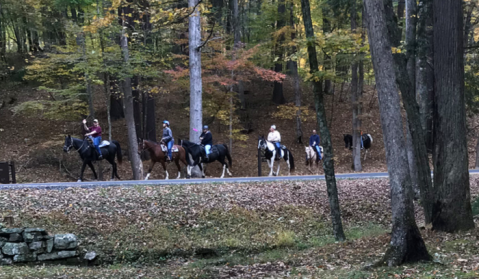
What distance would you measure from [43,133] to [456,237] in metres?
25.5

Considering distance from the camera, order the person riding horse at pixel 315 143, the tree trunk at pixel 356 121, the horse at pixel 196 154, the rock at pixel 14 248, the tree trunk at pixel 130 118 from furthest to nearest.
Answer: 1. the tree trunk at pixel 356 121
2. the person riding horse at pixel 315 143
3. the horse at pixel 196 154
4. the tree trunk at pixel 130 118
5. the rock at pixel 14 248

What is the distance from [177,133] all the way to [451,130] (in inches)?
851

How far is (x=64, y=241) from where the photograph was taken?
10219 mm

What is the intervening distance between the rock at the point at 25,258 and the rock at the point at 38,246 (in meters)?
0.12

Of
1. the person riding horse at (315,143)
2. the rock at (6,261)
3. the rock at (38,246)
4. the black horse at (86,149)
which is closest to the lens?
the rock at (6,261)

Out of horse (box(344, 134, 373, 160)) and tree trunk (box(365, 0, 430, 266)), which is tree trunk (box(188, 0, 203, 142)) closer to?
horse (box(344, 134, 373, 160))

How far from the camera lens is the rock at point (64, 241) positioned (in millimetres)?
10180

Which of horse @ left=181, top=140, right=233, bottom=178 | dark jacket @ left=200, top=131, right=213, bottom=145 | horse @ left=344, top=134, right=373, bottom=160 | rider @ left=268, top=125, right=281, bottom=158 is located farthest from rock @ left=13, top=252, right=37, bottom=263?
horse @ left=344, top=134, right=373, bottom=160

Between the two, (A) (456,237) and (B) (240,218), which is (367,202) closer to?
(B) (240,218)

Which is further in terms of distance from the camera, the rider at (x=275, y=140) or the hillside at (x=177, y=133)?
the hillside at (x=177, y=133)

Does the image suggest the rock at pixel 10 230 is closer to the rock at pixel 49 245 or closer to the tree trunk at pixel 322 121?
the rock at pixel 49 245

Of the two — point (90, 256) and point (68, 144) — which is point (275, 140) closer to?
point (68, 144)

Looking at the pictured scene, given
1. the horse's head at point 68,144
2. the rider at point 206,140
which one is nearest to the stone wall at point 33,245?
the horse's head at point 68,144

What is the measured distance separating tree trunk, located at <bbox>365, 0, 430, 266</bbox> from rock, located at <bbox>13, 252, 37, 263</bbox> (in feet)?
27.5
